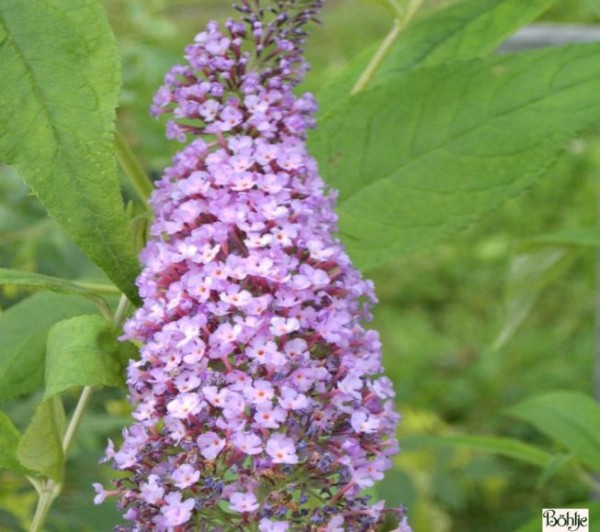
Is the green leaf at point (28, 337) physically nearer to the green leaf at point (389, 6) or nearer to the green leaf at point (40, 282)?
the green leaf at point (40, 282)

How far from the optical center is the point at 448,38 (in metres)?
1.12

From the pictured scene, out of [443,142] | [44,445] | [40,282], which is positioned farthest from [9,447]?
[443,142]

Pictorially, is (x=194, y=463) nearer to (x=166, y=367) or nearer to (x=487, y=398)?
(x=166, y=367)

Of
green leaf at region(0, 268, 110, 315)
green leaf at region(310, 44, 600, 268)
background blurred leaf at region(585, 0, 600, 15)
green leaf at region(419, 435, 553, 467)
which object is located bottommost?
green leaf at region(0, 268, 110, 315)

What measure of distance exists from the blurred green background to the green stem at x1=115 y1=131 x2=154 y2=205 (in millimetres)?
148

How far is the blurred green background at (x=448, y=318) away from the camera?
4.47ft

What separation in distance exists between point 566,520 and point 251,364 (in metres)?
0.45

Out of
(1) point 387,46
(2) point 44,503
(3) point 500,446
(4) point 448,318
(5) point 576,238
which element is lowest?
(2) point 44,503

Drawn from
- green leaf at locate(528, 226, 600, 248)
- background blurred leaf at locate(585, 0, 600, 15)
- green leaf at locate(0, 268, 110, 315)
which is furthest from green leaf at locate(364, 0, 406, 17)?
green leaf at locate(0, 268, 110, 315)

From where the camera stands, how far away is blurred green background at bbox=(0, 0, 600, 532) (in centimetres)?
136

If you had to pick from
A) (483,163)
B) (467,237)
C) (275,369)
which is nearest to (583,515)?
(483,163)

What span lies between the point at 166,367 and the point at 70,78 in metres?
0.21

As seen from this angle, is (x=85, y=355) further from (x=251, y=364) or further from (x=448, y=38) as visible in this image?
(x=448, y=38)

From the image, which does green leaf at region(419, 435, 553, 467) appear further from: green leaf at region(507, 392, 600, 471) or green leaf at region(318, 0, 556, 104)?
green leaf at region(318, 0, 556, 104)
